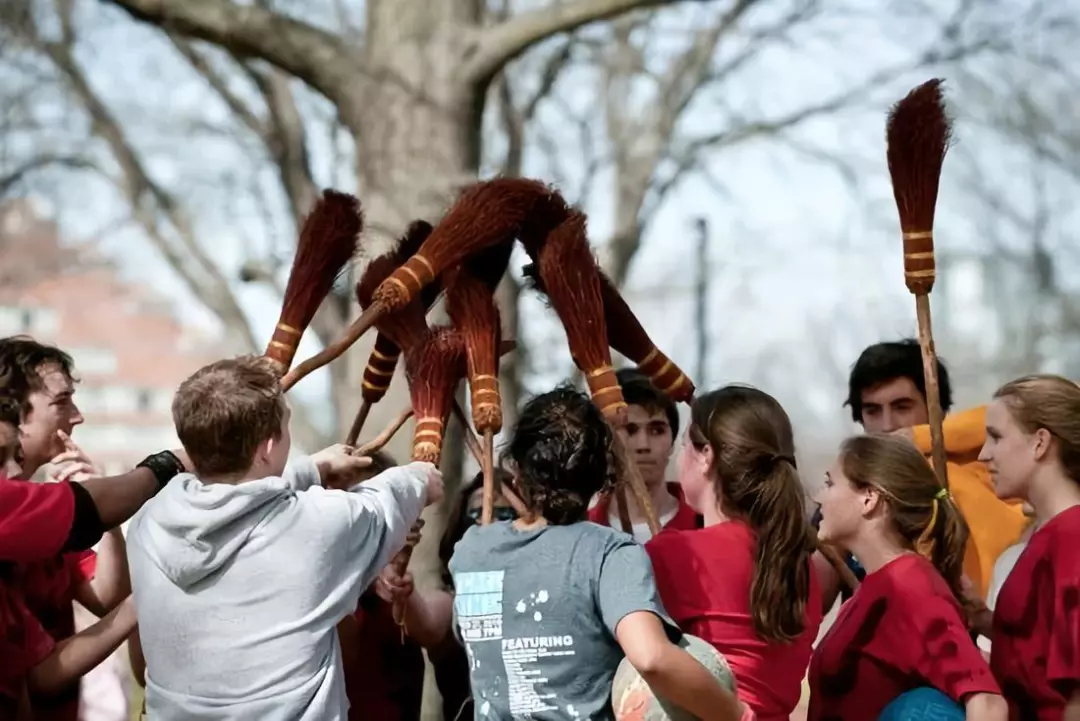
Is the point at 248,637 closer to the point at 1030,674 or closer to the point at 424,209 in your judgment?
the point at 1030,674

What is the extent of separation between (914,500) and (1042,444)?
12.7 inches

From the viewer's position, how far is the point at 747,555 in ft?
10.5

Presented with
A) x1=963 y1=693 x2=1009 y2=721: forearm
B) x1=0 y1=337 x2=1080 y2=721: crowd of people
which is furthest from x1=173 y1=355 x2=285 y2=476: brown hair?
x1=963 y1=693 x2=1009 y2=721: forearm

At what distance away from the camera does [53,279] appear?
56.6 ft

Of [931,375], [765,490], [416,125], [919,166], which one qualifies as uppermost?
[416,125]

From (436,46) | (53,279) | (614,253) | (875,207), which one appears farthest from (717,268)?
(436,46)

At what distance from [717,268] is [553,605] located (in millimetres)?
16517

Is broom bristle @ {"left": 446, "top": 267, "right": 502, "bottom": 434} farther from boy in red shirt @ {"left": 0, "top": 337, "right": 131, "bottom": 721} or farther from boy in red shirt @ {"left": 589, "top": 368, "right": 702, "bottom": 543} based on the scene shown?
boy in red shirt @ {"left": 0, "top": 337, "right": 131, "bottom": 721}

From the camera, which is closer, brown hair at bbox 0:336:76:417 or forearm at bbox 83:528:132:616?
brown hair at bbox 0:336:76:417

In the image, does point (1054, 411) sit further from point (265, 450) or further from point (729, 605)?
point (265, 450)

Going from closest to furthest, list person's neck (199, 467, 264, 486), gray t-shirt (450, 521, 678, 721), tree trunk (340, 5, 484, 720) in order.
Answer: gray t-shirt (450, 521, 678, 721)
person's neck (199, 467, 264, 486)
tree trunk (340, 5, 484, 720)

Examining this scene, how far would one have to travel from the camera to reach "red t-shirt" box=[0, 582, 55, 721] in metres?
3.35

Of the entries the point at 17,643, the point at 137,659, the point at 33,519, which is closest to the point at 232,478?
the point at 33,519

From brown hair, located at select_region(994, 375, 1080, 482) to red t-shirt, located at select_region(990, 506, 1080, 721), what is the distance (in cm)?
15
